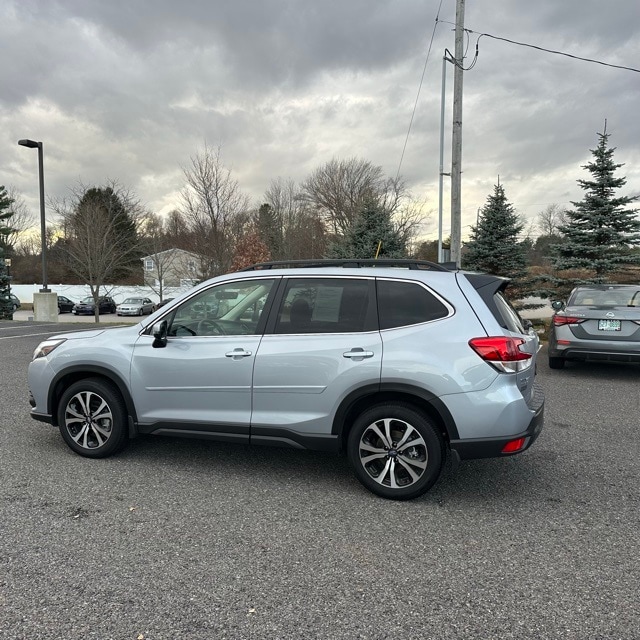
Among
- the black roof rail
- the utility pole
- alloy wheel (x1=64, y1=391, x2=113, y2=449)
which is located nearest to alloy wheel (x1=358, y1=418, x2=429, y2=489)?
the black roof rail

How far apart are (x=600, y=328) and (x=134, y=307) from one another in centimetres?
3356

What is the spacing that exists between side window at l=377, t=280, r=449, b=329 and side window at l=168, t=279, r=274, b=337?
0.94 m

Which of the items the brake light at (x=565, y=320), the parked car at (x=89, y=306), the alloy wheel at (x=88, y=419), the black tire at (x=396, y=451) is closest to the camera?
the black tire at (x=396, y=451)

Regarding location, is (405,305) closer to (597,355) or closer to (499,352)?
(499,352)

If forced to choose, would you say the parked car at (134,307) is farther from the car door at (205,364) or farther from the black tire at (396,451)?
the black tire at (396,451)

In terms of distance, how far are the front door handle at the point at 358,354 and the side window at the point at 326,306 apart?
0.17 m

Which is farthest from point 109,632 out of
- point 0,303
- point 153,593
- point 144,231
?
point 144,231

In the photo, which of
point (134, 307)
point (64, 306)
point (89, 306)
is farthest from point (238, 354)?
point (64, 306)

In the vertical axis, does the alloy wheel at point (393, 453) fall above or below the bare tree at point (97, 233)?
below

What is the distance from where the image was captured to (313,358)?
3.77 m

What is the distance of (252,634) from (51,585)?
3.70 feet

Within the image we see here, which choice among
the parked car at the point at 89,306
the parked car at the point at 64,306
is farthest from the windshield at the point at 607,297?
the parked car at the point at 64,306

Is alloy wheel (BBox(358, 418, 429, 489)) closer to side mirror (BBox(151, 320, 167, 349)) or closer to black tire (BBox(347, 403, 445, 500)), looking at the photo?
black tire (BBox(347, 403, 445, 500))

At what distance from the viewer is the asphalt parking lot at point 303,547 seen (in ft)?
7.91
